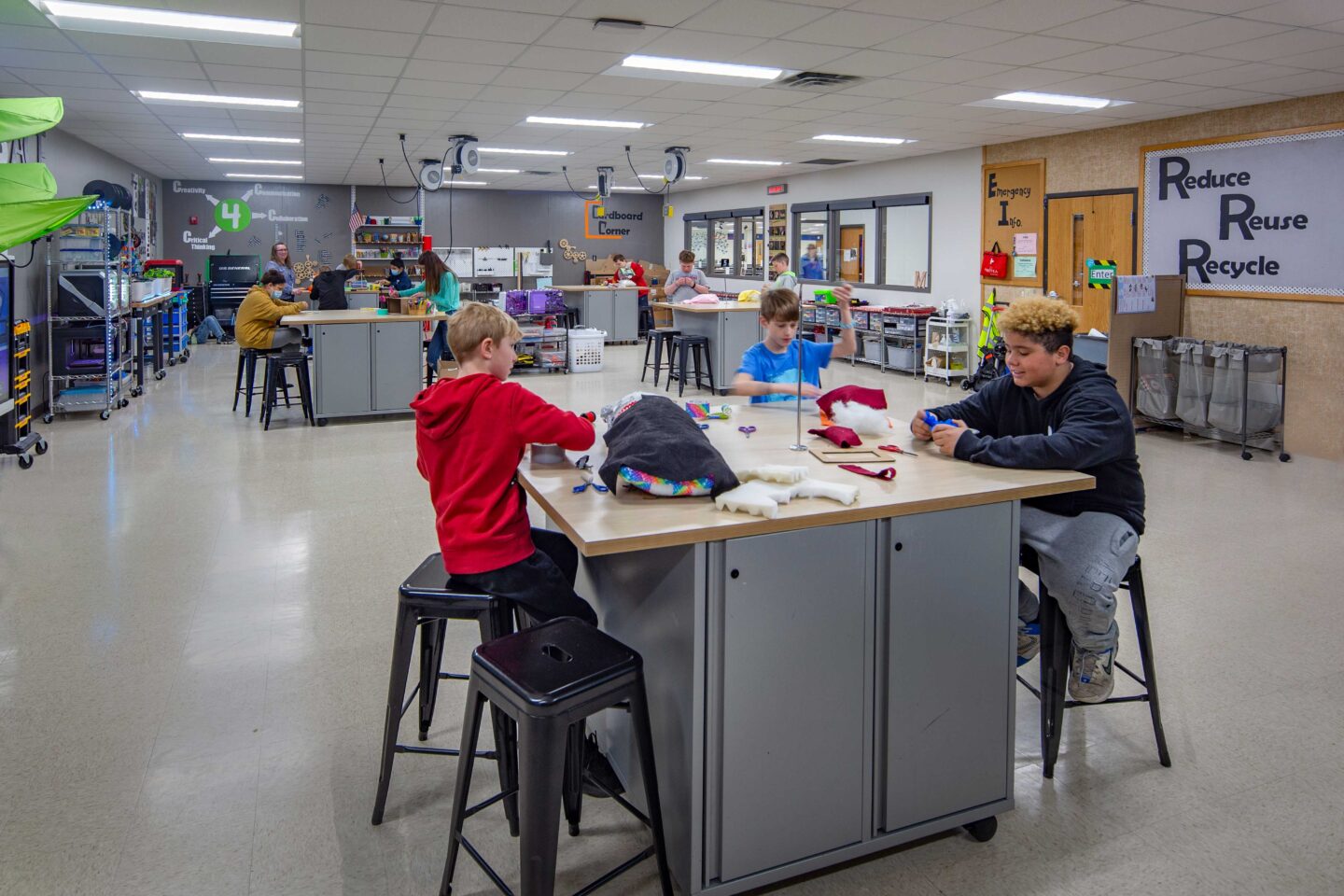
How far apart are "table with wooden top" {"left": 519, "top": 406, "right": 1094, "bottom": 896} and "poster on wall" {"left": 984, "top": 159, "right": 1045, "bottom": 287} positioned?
8.52 metres

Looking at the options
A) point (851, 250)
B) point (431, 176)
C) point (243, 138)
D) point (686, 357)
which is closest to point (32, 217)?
point (686, 357)

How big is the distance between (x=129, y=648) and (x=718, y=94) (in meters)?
5.92

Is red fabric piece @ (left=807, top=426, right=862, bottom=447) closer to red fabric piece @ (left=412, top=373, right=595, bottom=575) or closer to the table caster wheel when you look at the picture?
red fabric piece @ (left=412, top=373, right=595, bottom=575)

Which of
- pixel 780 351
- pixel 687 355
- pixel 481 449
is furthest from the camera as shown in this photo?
pixel 687 355

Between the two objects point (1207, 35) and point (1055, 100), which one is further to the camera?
point (1055, 100)

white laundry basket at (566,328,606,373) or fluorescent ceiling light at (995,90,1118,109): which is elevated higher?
fluorescent ceiling light at (995,90,1118,109)

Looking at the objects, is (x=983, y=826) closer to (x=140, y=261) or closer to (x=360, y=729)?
(x=360, y=729)

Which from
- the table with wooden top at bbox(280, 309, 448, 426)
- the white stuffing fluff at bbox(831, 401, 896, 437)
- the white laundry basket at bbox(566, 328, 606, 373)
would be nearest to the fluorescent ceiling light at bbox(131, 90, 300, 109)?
the table with wooden top at bbox(280, 309, 448, 426)

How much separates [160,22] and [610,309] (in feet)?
30.5

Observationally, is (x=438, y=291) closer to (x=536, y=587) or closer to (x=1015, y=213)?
(x=1015, y=213)

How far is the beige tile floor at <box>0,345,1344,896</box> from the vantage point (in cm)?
232

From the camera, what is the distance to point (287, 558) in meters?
4.69

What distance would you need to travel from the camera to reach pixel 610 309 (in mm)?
14547

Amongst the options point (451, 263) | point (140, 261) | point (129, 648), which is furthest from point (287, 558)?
point (451, 263)
